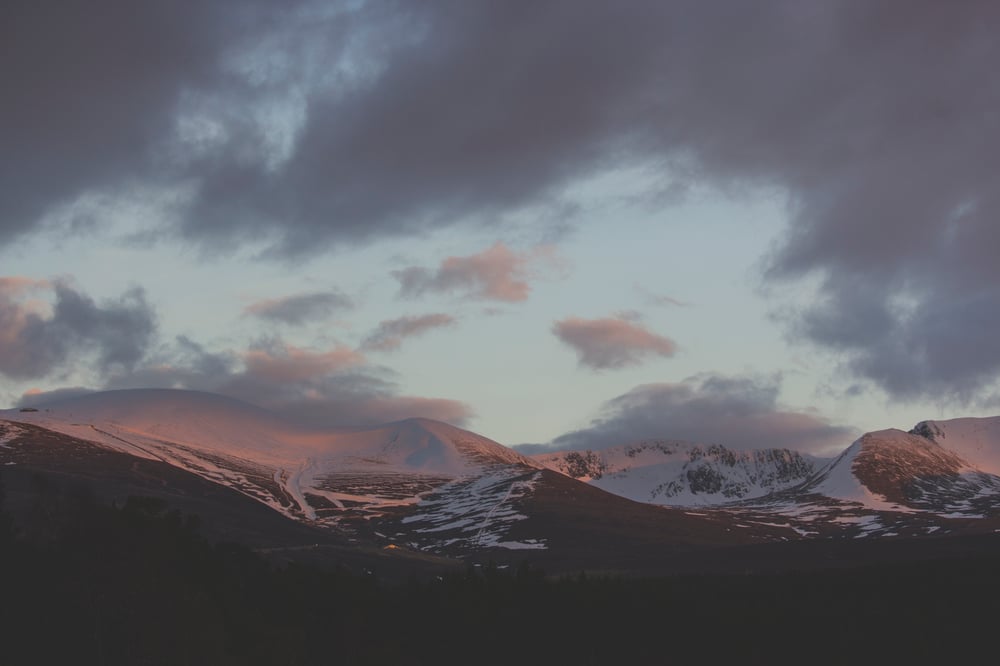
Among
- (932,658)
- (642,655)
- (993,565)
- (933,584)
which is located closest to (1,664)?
(642,655)

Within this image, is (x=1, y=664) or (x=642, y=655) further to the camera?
(x=642, y=655)

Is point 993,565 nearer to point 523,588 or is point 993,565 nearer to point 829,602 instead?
point 829,602

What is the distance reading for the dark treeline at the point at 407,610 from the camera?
226 ft

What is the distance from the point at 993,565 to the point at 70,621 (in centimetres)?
12074

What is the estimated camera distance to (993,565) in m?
138

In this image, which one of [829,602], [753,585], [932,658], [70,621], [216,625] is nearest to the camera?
[70,621]

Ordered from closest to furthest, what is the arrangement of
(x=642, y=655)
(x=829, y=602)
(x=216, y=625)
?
(x=216, y=625) → (x=642, y=655) → (x=829, y=602)

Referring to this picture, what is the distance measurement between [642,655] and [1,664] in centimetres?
7211

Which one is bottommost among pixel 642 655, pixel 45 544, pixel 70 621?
pixel 642 655

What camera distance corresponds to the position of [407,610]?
11981 centimetres

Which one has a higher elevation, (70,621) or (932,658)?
(70,621)

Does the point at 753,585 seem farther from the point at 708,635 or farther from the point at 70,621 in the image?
the point at 70,621

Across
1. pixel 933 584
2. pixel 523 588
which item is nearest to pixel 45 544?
pixel 523 588

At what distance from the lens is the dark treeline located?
226 ft
